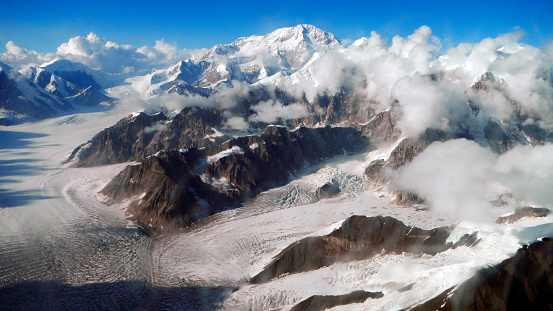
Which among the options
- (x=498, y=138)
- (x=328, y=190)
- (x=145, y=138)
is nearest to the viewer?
(x=328, y=190)

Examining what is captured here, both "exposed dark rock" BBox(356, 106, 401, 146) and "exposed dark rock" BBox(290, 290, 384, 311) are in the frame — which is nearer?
"exposed dark rock" BBox(290, 290, 384, 311)

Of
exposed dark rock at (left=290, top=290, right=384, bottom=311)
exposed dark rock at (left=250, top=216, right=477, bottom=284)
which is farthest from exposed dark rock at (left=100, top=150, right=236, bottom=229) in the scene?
exposed dark rock at (left=290, top=290, right=384, bottom=311)

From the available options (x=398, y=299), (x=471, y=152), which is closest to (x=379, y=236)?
(x=398, y=299)

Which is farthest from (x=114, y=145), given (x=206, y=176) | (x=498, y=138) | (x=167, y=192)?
(x=498, y=138)

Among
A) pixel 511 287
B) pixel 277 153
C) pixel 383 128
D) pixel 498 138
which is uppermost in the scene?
pixel 383 128

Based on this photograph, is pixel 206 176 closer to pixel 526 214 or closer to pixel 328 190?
pixel 328 190

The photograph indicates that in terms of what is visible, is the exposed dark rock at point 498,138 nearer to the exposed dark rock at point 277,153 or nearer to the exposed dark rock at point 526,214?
the exposed dark rock at point 277,153

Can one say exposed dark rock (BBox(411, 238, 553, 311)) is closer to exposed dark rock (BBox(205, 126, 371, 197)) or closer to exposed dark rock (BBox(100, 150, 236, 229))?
exposed dark rock (BBox(100, 150, 236, 229))
